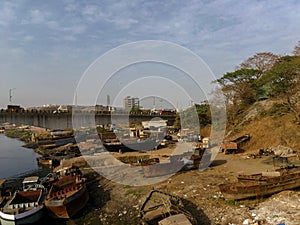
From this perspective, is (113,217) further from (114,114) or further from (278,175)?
(114,114)

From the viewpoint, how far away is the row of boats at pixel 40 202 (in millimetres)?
15055

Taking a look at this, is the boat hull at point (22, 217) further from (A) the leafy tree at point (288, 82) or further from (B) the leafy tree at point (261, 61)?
(B) the leafy tree at point (261, 61)

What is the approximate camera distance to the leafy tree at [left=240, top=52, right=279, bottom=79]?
48.4 m

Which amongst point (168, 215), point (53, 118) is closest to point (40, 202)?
point (168, 215)

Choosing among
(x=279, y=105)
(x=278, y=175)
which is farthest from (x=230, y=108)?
(x=278, y=175)

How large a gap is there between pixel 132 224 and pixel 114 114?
34.0m

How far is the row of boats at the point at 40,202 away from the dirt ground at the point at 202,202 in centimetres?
85

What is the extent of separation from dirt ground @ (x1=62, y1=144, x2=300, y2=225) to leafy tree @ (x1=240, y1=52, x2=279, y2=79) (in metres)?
28.4

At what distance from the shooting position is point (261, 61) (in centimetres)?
4925

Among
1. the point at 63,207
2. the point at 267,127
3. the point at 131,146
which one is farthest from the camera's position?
the point at 131,146

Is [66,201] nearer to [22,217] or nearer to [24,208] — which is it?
[24,208]

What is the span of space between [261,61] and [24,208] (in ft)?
153

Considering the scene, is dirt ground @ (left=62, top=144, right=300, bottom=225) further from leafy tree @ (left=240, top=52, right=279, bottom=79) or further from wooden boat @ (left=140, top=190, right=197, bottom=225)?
leafy tree @ (left=240, top=52, right=279, bottom=79)

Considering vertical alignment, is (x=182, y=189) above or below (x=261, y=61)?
below
